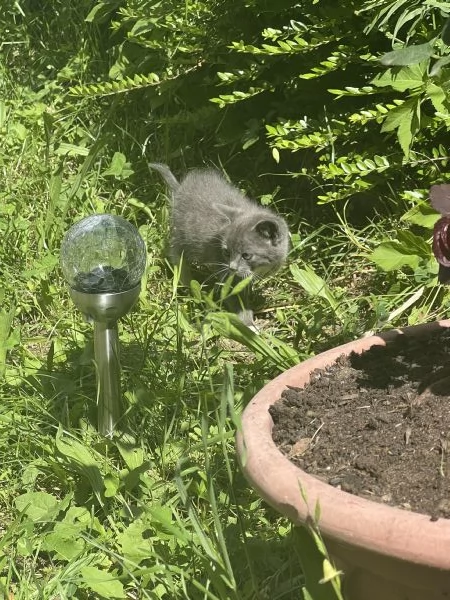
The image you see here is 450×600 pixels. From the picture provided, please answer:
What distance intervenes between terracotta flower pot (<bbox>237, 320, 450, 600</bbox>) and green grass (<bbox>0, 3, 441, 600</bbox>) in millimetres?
61

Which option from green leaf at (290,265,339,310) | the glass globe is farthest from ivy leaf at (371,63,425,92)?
the glass globe

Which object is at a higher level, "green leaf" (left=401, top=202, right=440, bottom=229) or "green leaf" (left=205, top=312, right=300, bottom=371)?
"green leaf" (left=401, top=202, right=440, bottom=229)

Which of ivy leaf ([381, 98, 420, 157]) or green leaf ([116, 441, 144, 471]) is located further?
ivy leaf ([381, 98, 420, 157])

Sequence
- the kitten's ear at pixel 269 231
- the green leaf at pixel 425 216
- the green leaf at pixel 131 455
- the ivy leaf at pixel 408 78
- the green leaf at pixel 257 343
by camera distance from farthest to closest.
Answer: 1. the kitten's ear at pixel 269 231
2. the ivy leaf at pixel 408 78
3. the green leaf at pixel 131 455
4. the green leaf at pixel 257 343
5. the green leaf at pixel 425 216

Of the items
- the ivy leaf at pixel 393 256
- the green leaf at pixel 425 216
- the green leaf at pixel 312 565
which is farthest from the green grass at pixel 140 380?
the green leaf at pixel 425 216

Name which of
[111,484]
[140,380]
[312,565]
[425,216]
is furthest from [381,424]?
[140,380]

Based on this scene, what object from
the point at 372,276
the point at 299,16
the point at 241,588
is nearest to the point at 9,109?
the point at 299,16

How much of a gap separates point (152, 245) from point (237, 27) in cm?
107

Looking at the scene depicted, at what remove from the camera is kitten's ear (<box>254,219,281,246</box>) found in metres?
4.25

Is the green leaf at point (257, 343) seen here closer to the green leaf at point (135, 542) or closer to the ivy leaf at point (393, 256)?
the ivy leaf at point (393, 256)

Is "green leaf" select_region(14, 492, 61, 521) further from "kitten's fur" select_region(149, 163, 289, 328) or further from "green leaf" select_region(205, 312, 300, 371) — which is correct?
"kitten's fur" select_region(149, 163, 289, 328)

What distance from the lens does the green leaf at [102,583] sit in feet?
8.07

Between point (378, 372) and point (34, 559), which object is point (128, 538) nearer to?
point (34, 559)

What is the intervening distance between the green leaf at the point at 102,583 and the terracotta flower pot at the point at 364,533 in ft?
2.35
